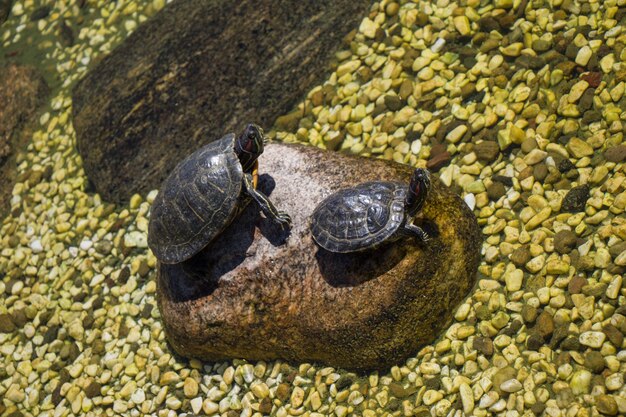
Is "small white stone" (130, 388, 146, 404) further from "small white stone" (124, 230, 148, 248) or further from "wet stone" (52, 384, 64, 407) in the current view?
"small white stone" (124, 230, 148, 248)

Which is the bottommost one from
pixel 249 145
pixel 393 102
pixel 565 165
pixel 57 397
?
pixel 57 397

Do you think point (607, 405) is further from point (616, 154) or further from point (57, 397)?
point (57, 397)

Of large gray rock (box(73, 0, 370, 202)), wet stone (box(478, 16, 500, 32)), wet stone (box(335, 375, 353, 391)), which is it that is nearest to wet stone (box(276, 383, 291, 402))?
wet stone (box(335, 375, 353, 391))

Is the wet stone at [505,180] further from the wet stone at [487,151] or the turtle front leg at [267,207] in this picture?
the turtle front leg at [267,207]

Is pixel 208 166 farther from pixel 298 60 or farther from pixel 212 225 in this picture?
pixel 298 60

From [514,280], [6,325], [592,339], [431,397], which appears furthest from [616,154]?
[6,325]

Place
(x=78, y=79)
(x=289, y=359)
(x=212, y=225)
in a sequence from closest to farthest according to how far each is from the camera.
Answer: (x=212, y=225) → (x=289, y=359) → (x=78, y=79)

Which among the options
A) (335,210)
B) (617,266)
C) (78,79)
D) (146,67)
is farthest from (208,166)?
(78,79)
